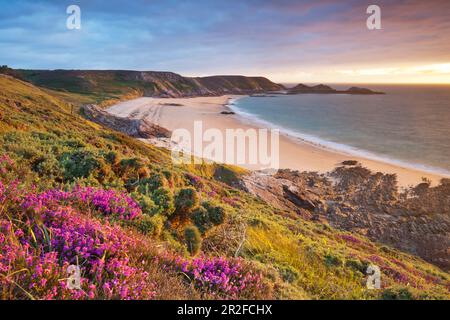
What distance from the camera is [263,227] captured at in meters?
9.38

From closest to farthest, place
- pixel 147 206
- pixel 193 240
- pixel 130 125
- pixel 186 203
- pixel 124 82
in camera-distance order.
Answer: pixel 193 240 < pixel 147 206 < pixel 186 203 < pixel 130 125 < pixel 124 82

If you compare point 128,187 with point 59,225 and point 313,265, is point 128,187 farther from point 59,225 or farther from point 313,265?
point 313,265

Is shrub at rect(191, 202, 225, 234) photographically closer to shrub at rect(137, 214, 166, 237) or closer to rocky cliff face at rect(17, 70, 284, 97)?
shrub at rect(137, 214, 166, 237)

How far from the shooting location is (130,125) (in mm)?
40969

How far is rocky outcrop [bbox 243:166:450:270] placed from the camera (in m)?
18.7

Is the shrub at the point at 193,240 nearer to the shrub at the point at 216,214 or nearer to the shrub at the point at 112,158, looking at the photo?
the shrub at the point at 216,214

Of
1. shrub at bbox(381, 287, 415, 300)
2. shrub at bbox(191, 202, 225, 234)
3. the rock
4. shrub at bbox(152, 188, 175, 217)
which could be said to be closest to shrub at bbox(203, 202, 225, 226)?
shrub at bbox(191, 202, 225, 234)

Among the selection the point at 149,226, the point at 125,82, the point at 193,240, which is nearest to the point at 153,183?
the point at 149,226

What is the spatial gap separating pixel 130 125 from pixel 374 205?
3093 centimetres

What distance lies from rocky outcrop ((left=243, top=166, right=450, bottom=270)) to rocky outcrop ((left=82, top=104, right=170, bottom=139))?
60.3 ft

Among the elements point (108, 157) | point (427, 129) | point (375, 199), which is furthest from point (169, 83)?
point (108, 157)

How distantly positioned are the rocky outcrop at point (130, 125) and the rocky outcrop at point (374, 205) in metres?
18.4

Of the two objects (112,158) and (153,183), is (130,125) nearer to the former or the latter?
(112,158)

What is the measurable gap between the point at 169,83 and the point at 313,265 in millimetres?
160311
